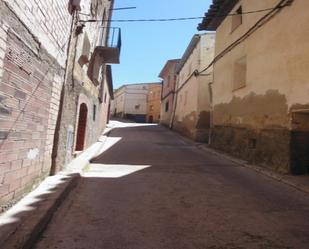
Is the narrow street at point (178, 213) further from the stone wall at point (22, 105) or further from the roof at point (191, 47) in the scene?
the roof at point (191, 47)

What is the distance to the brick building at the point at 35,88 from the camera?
11.3 ft

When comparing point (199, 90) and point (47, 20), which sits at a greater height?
point (199, 90)

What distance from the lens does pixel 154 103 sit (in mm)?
43344

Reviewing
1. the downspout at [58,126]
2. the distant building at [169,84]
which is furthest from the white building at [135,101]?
the downspout at [58,126]

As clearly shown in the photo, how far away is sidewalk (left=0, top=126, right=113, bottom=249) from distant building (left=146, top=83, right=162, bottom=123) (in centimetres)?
3651

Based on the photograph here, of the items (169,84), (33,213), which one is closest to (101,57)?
(33,213)

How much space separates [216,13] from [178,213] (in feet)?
34.4

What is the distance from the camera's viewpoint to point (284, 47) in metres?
7.62

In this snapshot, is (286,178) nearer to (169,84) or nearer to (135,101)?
(169,84)

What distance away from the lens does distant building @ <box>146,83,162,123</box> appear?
42.3 m

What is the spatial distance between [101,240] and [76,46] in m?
4.95

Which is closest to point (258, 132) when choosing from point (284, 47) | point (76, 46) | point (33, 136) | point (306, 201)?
point (284, 47)

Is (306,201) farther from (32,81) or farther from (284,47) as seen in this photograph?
(32,81)

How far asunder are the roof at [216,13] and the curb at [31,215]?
9552 millimetres
